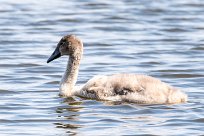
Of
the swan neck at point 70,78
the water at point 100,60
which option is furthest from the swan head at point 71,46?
the water at point 100,60

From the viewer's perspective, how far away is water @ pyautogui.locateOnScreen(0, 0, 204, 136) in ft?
36.0

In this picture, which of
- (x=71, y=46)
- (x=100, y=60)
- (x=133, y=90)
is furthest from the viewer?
(x=100, y=60)

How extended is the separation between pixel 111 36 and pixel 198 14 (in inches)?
132

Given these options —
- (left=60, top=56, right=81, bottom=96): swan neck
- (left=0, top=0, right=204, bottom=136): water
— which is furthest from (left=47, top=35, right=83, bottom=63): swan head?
(left=0, top=0, right=204, bottom=136): water

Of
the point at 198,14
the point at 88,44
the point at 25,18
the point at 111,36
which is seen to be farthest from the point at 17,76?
the point at 198,14

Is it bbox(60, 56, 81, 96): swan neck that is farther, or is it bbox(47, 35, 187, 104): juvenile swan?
bbox(60, 56, 81, 96): swan neck

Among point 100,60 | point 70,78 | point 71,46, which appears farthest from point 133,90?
point 100,60

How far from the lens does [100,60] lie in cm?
1581

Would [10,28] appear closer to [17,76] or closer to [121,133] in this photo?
[17,76]

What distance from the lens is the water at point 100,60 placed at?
1096cm

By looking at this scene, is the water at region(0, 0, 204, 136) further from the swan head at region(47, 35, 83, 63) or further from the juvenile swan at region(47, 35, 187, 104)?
the swan head at region(47, 35, 83, 63)

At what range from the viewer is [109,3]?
22406mm

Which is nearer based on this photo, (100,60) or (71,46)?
(71,46)

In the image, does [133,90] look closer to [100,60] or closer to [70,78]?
[70,78]
